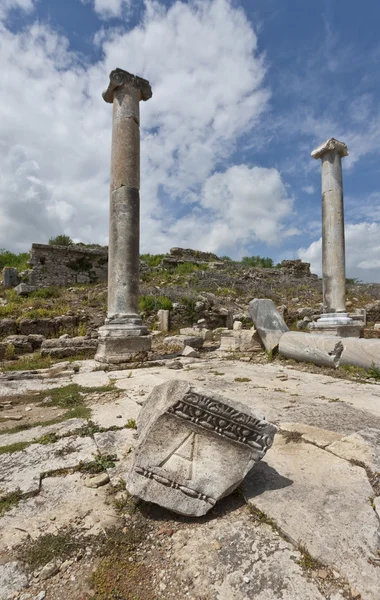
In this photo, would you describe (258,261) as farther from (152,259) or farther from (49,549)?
(49,549)

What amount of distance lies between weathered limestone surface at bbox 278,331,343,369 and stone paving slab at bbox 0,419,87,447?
4.20m

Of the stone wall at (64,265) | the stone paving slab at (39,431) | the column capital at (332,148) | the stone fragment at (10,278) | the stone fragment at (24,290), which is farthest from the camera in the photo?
the stone wall at (64,265)

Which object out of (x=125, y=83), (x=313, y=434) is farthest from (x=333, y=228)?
(x=313, y=434)

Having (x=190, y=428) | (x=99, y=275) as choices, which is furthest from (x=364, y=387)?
(x=99, y=275)

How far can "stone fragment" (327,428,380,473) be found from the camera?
196 cm

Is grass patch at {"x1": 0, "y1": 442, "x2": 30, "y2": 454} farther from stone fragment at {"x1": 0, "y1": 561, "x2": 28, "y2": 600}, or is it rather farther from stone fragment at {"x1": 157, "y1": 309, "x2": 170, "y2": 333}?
stone fragment at {"x1": 157, "y1": 309, "x2": 170, "y2": 333}

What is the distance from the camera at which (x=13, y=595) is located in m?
1.23

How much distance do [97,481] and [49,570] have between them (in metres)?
0.64

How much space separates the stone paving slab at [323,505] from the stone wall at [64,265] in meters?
16.4

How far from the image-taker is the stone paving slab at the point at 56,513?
5.13ft

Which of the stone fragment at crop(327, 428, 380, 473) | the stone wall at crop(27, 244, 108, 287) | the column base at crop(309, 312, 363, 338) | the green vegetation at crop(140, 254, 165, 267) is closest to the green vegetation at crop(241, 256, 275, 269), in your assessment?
the green vegetation at crop(140, 254, 165, 267)

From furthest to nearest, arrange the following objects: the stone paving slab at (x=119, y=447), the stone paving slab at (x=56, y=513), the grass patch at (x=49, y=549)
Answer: the stone paving slab at (x=119, y=447) → the stone paving slab at (x=56, y=513) → the grass patch at (x=49, y=549)

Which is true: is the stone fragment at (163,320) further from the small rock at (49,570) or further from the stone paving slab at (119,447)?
the small rock at (49,570)

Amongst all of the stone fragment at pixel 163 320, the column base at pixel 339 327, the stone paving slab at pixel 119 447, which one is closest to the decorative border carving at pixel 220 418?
the stone paving slab at pixel 119 447
